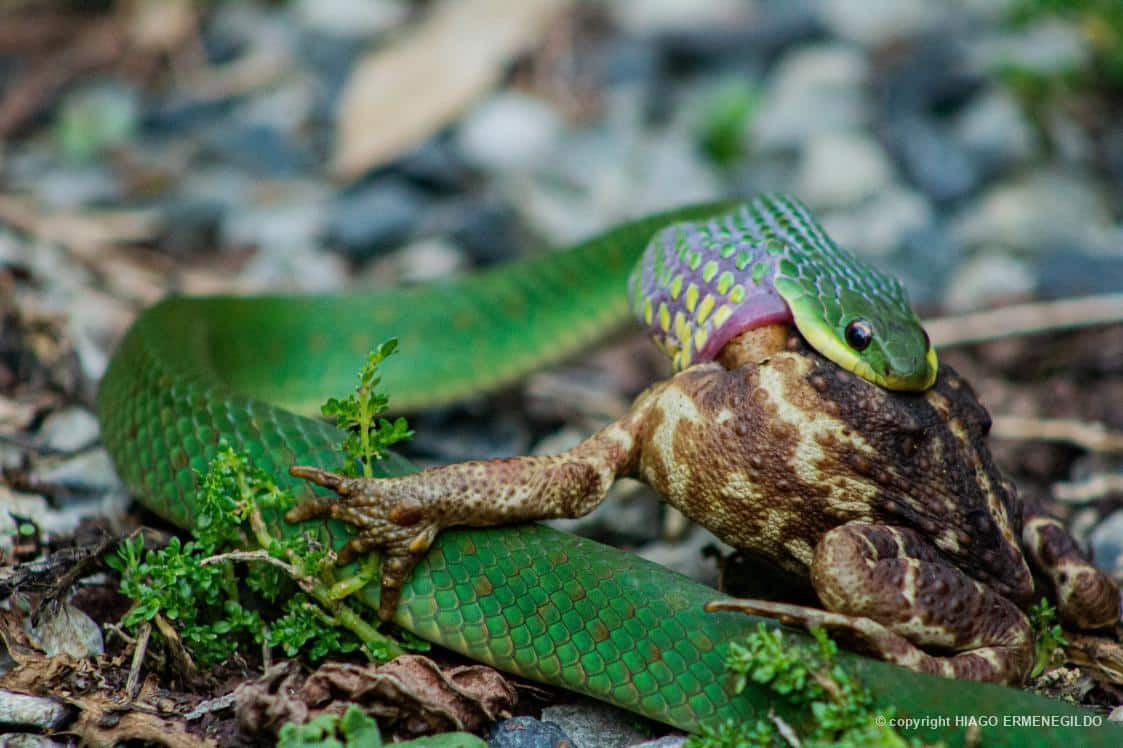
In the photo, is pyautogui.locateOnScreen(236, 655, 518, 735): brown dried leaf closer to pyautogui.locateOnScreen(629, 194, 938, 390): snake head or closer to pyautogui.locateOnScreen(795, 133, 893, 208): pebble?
pyautogui.locateOnScreen(629, 194, 938, 390): snake head

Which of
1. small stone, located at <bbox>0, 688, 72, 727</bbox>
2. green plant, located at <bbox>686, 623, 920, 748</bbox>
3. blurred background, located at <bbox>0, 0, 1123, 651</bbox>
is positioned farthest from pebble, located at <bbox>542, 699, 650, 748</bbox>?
blurred background, located at <bbox>0, 0, 1123, 651</bbox>

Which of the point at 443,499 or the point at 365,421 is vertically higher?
the point at 365,421

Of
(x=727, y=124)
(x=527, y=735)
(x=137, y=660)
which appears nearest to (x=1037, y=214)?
(x=727, y=124)

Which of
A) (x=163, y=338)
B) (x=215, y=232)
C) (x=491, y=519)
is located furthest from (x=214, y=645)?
(x=215, y=232)

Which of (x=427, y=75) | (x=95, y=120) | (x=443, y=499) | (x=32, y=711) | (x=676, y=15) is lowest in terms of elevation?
(x=32, y=711)

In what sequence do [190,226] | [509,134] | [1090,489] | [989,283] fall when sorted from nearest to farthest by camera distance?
1. [1090,489]
2. [989,283]
3. [190,226]
4. [509,134]

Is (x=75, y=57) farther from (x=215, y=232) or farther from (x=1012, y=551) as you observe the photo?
(x=1012, y=551)

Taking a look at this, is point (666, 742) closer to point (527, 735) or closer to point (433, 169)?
point (527, 735)
